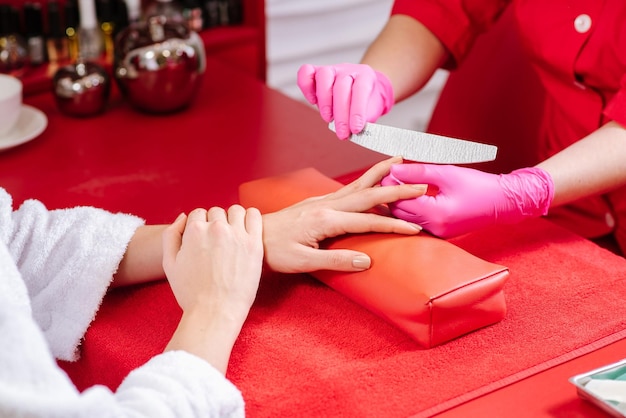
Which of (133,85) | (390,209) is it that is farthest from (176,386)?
(133,85)

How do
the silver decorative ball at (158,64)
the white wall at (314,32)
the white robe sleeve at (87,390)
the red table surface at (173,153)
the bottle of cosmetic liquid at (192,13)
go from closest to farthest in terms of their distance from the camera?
the white robe sleeve at (87,390), the red table surface at (173,153), the silver decorative ball at (158,64), the bottle of cosmetic liquid at (192,13), the white wall at (314,32)

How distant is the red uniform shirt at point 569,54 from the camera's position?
1.27 m

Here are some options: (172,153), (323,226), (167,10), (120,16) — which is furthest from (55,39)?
(323,226)

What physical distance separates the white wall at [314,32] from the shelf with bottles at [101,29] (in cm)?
27

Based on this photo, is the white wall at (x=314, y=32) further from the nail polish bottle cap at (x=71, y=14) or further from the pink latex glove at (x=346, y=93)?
the pink latex glove at (x=346, y=93)

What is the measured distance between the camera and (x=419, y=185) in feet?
3.42

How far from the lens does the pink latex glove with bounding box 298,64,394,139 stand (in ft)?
3.93

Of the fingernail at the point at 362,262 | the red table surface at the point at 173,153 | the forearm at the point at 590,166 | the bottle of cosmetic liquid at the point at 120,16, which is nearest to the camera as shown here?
the fingernail at the point at 362,262

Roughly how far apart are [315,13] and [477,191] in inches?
58.2

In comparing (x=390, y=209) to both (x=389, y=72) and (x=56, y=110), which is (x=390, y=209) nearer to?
(x=389, y=72)

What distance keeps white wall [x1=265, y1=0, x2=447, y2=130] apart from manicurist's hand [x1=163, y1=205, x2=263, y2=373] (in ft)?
4.52

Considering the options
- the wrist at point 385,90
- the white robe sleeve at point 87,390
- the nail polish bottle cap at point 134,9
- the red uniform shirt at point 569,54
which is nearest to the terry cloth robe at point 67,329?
the white robe sleeve at point 87,390

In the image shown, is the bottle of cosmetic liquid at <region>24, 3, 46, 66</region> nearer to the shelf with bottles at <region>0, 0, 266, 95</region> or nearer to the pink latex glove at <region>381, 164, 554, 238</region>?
the shelf with bottles at <region>0, 0, 266, 95</region>

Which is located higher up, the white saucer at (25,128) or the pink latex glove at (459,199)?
the pink latex glove at (459,199)
